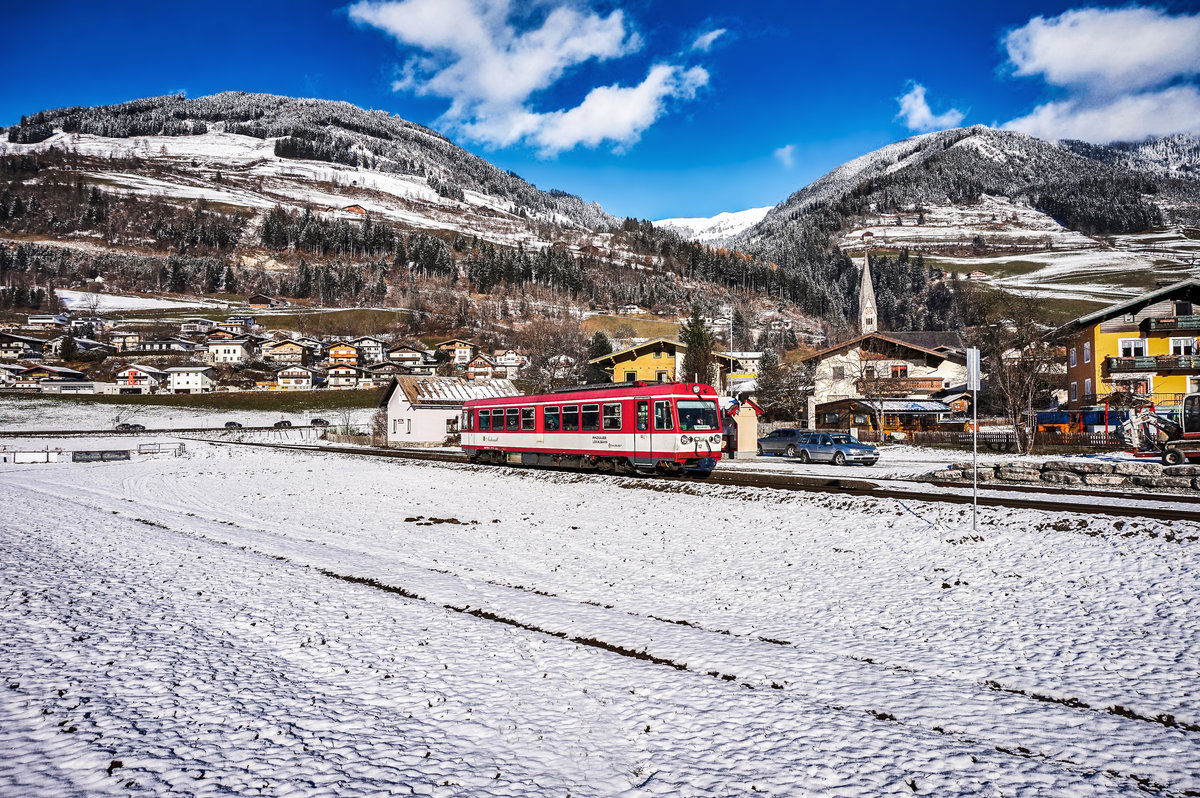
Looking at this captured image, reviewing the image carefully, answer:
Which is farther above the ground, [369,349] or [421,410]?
[369,349]

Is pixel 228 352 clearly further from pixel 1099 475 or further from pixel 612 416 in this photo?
pixel 1099 475

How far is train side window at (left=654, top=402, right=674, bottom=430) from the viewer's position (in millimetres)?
24375

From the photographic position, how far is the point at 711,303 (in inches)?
7274

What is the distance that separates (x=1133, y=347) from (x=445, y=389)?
177 feet

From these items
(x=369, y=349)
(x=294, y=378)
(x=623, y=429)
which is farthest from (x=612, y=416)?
(x=369, y=349)

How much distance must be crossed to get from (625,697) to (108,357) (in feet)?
480

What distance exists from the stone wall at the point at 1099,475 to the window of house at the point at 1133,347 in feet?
112

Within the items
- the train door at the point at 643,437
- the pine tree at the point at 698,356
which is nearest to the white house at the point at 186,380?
the pine tree at the point at 698,356

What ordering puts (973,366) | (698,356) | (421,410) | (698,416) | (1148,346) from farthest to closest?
(698,356) < (421,410) < (1148,346) < (698,416) < (973,366)

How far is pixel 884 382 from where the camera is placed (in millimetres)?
56656

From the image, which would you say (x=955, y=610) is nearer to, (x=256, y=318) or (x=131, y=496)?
(x=131, y=496)

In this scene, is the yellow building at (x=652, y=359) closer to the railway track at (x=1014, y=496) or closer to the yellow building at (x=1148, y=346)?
the yellow building at (x=1148, y=346)

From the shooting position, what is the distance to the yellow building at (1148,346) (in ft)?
149

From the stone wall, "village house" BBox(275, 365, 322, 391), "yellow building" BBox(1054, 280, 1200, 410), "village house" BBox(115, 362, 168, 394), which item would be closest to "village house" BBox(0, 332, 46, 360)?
"village house" BBox(115, 362, 168, 394)
